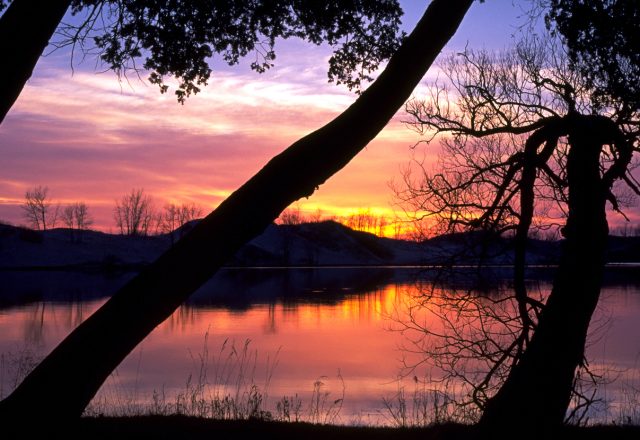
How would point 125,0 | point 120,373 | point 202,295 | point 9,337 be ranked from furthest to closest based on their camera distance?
point 202,295, point 9,337, point 120,373, point 125,0

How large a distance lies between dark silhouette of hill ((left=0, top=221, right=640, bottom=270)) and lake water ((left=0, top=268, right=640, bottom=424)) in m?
5.33

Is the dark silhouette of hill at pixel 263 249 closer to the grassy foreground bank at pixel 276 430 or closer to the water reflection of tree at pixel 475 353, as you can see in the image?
the water reflection of tree at pixel 475 353

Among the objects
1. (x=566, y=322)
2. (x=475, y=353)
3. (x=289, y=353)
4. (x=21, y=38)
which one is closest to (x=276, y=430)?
(x=475, y=353)

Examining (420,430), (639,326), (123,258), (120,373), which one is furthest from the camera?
(123,258)

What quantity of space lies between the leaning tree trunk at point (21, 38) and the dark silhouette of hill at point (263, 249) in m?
5.00

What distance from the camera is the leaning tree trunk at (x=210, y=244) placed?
392 centimetres

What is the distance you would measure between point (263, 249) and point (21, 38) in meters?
123

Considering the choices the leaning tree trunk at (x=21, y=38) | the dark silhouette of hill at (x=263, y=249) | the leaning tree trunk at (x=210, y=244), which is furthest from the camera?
the dark silhouette of hill at (x=263, y=249)

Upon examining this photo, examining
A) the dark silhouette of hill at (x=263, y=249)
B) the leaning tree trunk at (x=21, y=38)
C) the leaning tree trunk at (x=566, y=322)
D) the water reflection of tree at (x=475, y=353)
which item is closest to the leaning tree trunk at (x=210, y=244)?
the leaning tree trunk at (x=21, y=38)

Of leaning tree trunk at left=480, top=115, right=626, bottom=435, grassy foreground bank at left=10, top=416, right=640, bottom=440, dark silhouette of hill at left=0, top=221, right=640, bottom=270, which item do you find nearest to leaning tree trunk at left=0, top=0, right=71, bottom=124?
leaning tree trunk at left=480, top=115, right=626, bottom=435

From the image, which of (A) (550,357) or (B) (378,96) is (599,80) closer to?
(A) (550,357)

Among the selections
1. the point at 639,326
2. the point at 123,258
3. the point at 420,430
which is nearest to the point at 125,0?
the point at 420,430

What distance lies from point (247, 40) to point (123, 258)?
9948 centimetres

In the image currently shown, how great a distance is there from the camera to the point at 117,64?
768 cm
